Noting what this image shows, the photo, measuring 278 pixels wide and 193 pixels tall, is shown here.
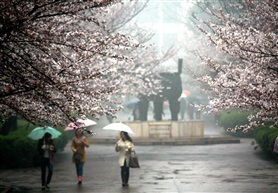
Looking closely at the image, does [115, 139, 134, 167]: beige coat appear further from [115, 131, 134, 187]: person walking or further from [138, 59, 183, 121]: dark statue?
[138, 59, 183, 121]: dark statue

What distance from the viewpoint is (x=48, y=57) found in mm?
14312

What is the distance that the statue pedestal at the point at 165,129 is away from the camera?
3472 cm

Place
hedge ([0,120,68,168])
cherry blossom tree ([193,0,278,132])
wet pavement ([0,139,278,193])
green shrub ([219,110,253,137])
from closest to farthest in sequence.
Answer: cherry blossom tree ([193,0,278,132]) < wet pavement ([0,139,278,193]) < hedge ([0,120,68,168]) < green shrub ([219,110,253,137])

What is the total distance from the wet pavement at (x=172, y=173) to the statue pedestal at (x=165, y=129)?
4.63m

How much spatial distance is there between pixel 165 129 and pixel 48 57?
68.5 ft

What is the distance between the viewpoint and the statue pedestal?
3472 cm

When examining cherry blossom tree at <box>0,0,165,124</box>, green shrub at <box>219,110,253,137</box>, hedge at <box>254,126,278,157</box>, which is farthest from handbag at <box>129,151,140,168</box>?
green shrub at <box>219,110,253,137</box>

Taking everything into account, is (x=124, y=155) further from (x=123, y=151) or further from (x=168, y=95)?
(x=168, y=95)

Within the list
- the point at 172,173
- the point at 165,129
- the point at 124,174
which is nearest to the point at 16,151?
the point at 172,173

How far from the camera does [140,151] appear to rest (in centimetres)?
2967

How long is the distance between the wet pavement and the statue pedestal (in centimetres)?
463

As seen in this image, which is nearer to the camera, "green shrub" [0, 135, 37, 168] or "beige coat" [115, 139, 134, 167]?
"beige coat" [115, 139, 134, 167]

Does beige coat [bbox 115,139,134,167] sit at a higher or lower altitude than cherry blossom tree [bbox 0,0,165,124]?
lower

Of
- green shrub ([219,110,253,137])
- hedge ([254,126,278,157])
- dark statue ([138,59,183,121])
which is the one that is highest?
dark statue ([138,59,183,121])
